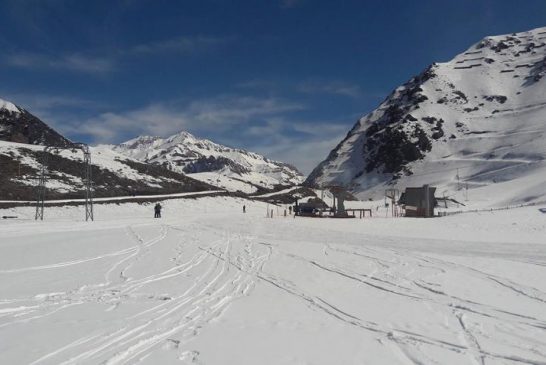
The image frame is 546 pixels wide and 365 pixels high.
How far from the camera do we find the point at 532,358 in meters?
6.74

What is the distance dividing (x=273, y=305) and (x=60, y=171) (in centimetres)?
7540

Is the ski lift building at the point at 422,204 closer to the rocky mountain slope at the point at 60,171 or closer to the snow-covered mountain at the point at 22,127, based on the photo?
the rocky mountain slope at the point at 60,171

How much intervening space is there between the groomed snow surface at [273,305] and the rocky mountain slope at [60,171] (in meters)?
50.7

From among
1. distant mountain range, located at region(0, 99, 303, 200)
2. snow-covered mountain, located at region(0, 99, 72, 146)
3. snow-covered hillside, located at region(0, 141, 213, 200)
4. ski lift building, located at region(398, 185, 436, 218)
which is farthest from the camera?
snow-covered mountain, located at region(0, 99, 72, 146)

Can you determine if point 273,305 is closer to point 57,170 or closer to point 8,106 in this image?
point 57,170

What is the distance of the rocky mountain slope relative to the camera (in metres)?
66.6

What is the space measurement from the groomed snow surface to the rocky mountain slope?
50.7 m

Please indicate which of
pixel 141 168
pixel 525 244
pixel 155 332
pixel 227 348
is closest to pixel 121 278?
pixel 155 332

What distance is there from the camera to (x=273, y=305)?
33.5 ft

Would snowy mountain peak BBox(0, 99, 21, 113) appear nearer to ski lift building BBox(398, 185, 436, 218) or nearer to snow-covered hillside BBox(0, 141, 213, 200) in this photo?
snow-covered hillside BBox(0, 141, 213, 200)

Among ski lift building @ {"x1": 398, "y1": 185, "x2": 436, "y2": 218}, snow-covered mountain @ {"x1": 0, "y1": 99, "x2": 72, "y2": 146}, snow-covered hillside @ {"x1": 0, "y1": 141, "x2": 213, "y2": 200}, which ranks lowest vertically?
ski lift building @ {"x1": 398, "y1": 185, "x2": 436, "y2": 218}

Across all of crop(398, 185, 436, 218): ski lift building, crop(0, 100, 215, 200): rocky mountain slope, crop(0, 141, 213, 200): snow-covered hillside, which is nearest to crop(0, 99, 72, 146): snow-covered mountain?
crop(0, 100, 215, 200): rocky mountain slope

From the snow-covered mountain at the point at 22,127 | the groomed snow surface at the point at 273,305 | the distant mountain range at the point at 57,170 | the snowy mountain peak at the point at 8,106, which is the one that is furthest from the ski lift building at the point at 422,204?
the snowy mountain peak at the point at 8,106

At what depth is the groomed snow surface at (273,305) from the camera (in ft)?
23.1
